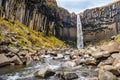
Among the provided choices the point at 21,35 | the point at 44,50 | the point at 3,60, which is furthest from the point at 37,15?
the point at 3,60

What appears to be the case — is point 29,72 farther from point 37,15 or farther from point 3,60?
point 37,15

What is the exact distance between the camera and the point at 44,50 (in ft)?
244

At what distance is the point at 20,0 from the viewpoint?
5320 inches

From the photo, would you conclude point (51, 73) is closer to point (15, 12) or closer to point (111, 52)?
point (111, 52)

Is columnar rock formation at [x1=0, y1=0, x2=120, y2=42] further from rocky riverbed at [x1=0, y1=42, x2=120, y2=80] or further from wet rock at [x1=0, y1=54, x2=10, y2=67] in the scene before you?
rocky riverbed at [x1=0, y1=42, x2=120, y2=80]

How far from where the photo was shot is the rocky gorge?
25172 millimetres

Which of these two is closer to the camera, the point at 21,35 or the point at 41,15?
the point at 21,35

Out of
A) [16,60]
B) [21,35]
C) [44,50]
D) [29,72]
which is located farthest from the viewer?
[21,35]

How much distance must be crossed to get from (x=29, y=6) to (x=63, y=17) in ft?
196

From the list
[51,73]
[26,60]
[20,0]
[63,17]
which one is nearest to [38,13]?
[20,0]

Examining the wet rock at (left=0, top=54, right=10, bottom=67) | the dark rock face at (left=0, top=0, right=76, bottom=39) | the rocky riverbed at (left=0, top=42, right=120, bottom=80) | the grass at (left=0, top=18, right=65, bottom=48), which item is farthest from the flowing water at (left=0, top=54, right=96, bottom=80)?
the dark rock face at (left=0, top=0, right=76, bottom=39)

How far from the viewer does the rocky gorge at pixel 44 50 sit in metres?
25.2

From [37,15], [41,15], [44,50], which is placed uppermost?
[41,15]

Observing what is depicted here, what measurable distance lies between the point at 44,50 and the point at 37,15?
79.6 meters
